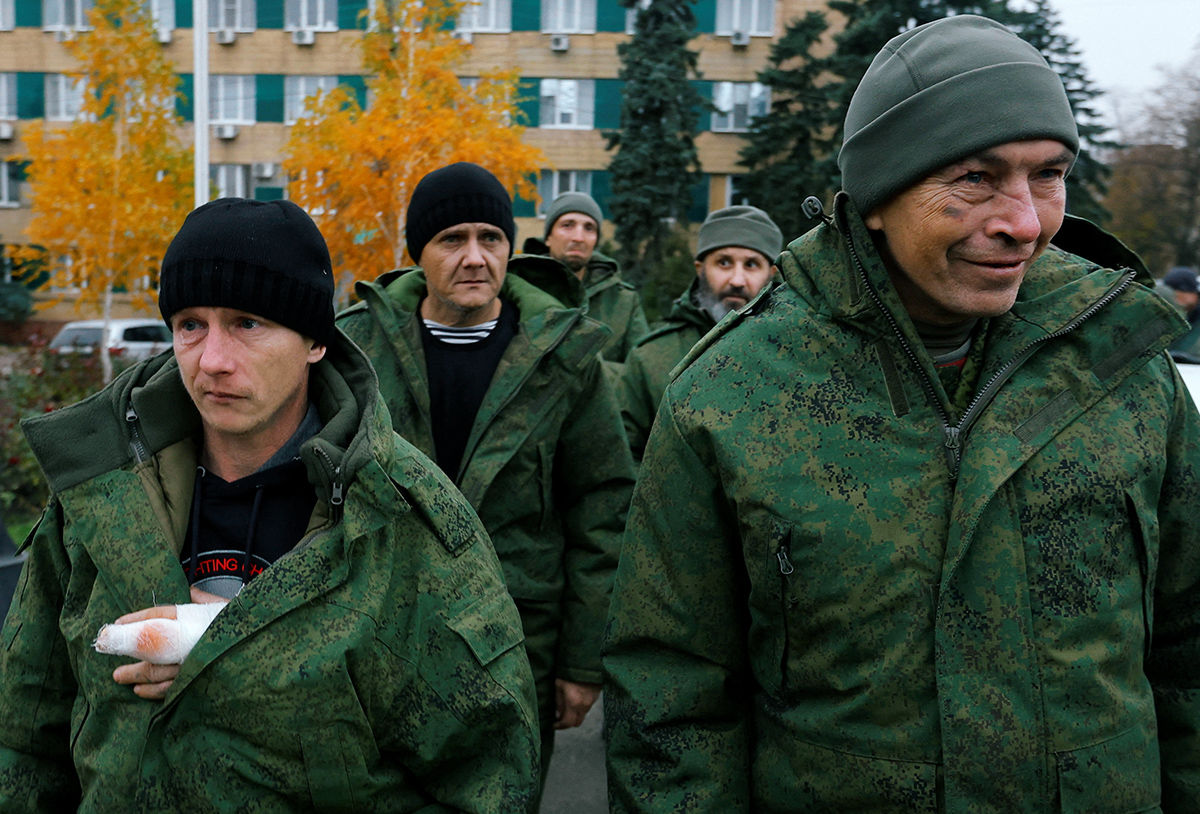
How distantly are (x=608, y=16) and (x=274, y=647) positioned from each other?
35.5 meters

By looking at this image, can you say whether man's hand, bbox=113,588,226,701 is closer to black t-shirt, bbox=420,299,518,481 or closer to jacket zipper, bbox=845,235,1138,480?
jacket zipper, bbox=845,235,1138,480

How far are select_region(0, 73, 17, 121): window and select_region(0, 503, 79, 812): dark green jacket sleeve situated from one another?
4134 centimetres

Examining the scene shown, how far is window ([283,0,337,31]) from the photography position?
3519cm

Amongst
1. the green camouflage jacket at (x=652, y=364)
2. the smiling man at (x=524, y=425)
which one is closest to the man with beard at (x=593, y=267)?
the green camouflage jacket at (x=652, y=364)

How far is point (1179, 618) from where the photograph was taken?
1984 millimetres

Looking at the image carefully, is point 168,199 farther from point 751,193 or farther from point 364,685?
point 364,685

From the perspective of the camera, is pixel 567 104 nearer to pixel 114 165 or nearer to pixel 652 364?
pixel 114 165

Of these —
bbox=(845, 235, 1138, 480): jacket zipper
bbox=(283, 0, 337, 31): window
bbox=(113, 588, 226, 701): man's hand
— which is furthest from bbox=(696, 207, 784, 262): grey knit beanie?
bbox=(283, 0, 337, 31): window

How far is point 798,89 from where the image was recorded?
2984cm

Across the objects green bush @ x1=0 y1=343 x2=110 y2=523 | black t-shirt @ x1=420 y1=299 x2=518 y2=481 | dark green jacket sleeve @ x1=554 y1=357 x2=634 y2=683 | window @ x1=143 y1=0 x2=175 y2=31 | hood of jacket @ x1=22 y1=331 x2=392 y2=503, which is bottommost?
green bush @ x1=0 y1=343 x2=110 y2=523

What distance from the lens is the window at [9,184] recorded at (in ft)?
125

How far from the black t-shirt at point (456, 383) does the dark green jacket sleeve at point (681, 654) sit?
1.54 meters

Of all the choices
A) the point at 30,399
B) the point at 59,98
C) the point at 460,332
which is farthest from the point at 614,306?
the point at 59,98

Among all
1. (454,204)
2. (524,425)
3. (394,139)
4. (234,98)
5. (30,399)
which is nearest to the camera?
(524,425)
